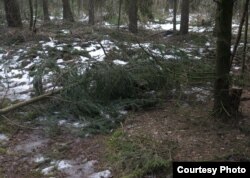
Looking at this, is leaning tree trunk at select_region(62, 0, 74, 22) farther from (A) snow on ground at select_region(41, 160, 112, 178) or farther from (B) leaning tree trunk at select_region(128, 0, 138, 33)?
(A) snow on ground at select_region(41, 160, 112, 178)

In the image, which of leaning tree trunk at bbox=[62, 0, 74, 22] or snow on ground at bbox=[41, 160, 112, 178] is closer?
snow on ground at bbox=[41, 160, 112, 178]

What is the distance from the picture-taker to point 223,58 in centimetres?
620

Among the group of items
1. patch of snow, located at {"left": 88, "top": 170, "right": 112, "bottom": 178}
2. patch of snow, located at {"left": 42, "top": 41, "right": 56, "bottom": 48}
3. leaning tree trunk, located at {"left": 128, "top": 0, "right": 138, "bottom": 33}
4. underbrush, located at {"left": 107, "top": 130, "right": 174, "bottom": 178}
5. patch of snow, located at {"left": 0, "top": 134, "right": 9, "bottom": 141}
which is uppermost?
leaning tree trunk, located at {"left": 128, "top": 0, "right": 138, "bottom": 33}

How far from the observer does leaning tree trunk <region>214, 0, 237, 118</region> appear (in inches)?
239

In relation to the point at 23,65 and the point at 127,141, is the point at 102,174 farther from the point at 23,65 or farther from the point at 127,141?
the point at 23,65

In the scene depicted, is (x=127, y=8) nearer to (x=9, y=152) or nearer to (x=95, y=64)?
(x=95, y=64)

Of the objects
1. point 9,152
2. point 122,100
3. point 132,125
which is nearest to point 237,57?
point 122,100

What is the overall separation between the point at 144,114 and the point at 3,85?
3588 mm

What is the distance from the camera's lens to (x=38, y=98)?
7543 millimetres

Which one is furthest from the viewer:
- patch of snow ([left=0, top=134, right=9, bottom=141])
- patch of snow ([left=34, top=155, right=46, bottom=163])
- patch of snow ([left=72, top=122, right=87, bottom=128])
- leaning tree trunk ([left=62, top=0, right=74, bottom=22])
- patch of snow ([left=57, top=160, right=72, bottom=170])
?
leaning tree trunk ([left=62, top=0, right=74, bottom=22])

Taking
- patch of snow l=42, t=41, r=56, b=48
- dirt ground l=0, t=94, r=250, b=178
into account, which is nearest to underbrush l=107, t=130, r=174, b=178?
dirt ground l=0, t=94, r=250, b=178

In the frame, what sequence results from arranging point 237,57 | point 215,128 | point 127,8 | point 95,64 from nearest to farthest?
point 215,128 → point 95,64 → point 237,57 → point 127,8

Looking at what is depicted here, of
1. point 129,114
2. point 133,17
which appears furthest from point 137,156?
point 133,17

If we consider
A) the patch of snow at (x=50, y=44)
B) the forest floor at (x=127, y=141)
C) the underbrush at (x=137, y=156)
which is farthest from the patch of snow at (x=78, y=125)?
the patch of snow at (x=50, y=44)
